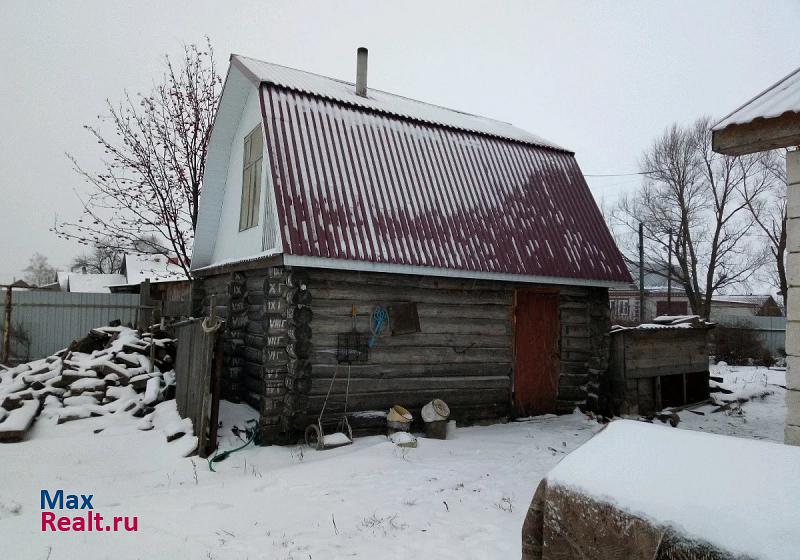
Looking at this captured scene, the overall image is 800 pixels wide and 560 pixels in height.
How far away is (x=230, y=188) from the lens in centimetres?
1099

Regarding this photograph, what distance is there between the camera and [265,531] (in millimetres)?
4520

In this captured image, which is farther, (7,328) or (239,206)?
(7,328)

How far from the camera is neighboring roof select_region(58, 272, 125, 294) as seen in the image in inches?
1261

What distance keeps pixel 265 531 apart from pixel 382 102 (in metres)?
8.54

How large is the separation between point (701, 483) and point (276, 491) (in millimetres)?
4812

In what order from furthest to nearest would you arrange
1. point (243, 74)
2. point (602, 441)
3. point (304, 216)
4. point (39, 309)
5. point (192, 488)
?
point (39, 309) → point (243, 74) → point (304, 216) → point (192, 488) → point (602, 441)

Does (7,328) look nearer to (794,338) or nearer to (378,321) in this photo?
(378,321)

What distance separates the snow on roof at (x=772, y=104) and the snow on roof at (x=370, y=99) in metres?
6.51

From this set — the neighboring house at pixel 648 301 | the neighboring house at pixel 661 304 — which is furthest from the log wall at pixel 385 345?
the neighboring house at pixel 648 301

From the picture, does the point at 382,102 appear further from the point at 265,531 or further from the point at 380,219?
the point at 265,531

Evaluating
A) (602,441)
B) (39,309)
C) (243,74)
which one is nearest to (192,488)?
(602,441)

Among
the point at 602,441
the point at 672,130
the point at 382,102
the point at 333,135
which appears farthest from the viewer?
the point at 672,130

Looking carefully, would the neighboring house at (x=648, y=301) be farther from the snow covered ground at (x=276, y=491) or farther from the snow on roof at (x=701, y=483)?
the snow on roof at (x=701, y=483)

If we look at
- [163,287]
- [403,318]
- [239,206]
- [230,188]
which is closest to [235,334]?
[239,206]
